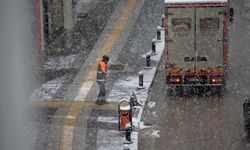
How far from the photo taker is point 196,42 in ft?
52.5

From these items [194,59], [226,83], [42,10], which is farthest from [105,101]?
[42,10]

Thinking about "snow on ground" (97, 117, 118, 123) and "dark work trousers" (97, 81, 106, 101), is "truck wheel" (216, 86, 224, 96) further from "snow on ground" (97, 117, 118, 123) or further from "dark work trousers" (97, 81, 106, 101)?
"snow on ground" (97, 117, 118, 123)

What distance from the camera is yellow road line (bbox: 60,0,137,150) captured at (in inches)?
516

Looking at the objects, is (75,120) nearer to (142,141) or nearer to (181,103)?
(142,141)

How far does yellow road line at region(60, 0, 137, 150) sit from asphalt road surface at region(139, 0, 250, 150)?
1940 mm

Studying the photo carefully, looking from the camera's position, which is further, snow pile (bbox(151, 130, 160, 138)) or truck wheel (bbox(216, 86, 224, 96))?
truck wheel (bbox(216, 86, 224, 96))

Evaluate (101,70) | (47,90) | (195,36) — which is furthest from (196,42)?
(47,90)

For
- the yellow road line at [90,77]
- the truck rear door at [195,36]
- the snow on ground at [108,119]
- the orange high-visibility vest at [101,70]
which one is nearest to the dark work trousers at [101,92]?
the orange high-visibility vest at [101,70]

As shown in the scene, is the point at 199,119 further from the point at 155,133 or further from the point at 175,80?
the point at 175,80

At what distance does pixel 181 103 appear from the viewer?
16.0 meters

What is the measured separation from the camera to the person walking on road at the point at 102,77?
51.6ft

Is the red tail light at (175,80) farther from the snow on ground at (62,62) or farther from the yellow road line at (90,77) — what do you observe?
the snow on ground at (62,62)

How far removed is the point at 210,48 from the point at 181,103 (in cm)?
197

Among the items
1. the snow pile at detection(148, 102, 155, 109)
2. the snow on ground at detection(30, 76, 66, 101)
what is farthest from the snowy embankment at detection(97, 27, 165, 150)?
the snow on ground at detection(30, 76, 66, 101)
